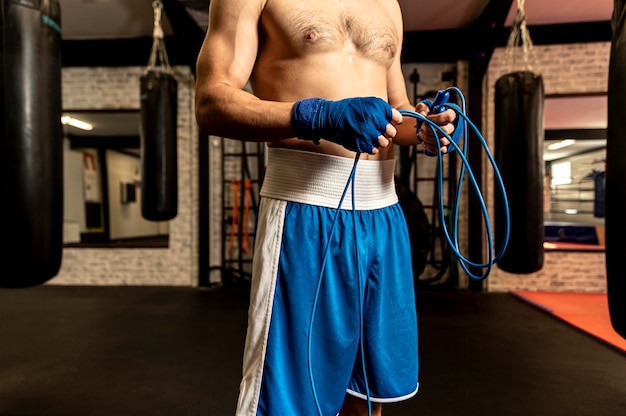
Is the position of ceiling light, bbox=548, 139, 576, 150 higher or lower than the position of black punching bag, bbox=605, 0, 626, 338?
higher

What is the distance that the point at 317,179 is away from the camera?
35.6 inches

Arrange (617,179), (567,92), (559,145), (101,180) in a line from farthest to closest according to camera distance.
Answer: (101,180) → (559,145) → (567,92) → (617,179)

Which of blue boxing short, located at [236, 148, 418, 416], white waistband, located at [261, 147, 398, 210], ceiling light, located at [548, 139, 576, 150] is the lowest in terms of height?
blue boxing short, located at [236, 148, 418, 416]

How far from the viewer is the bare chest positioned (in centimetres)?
90

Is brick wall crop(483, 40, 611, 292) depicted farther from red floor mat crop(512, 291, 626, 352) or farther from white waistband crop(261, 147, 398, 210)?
white waistband crop(261, 147, 398, 210)

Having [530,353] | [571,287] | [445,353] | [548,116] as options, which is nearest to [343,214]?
[445,353]

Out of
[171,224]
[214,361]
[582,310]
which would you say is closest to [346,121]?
[214,361]

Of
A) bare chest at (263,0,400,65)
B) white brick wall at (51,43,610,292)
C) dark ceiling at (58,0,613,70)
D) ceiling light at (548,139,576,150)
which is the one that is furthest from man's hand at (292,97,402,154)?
ceiling light at (548,139,576,150)

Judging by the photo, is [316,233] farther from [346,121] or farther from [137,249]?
[137,249]

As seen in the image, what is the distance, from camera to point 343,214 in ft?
2.99

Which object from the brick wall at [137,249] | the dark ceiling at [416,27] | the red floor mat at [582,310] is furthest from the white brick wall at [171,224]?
the red floor mat at [582,310]

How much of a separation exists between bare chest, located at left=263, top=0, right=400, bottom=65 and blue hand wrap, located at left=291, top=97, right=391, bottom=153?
292 mm

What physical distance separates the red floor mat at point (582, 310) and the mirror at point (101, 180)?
18.7 ft

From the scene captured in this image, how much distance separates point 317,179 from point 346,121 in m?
0.25
